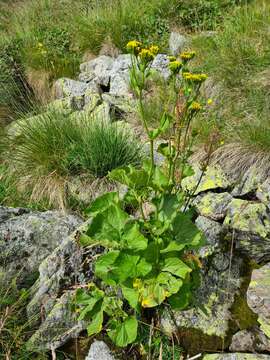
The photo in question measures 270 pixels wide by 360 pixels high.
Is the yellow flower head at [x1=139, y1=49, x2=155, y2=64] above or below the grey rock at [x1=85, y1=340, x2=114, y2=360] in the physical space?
above

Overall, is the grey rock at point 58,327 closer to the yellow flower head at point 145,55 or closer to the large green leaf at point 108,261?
the large green leaf at point 108,261

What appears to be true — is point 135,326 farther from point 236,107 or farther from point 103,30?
point 103,30

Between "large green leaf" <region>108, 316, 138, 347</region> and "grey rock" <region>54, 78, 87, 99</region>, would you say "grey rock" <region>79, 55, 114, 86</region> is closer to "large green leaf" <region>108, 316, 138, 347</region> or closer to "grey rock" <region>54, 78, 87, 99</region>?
"grey rock" <region>54, 78, 87, 99</region>

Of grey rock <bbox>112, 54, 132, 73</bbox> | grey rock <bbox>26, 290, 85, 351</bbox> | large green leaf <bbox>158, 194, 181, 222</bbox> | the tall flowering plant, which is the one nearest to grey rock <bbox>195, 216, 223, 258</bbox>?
the tall flowering plant

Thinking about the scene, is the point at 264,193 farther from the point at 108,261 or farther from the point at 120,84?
the point at 120,84

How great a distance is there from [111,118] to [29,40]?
307cm

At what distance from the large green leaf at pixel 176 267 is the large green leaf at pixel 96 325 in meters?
0.46

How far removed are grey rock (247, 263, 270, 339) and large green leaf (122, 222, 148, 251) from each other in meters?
0.86

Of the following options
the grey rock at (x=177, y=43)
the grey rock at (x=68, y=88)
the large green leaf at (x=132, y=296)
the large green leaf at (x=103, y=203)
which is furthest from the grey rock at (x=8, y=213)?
the grey rock at (x=177, y=43)

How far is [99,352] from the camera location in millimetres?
2537

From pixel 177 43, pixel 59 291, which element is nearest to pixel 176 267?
pixel 59 291

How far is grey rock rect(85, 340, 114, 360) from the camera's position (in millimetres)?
2521

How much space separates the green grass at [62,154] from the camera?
414cm

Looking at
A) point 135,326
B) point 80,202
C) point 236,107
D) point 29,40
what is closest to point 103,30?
point 29,40
